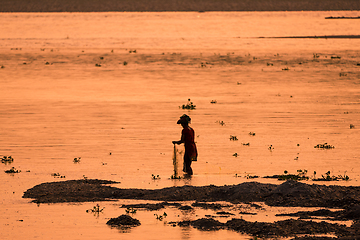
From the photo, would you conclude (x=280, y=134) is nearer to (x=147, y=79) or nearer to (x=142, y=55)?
(x=147, y=79)

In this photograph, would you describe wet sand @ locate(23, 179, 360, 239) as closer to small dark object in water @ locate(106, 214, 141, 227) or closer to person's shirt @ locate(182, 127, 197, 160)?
small dark object in water @ locate(106, 214, 141, 227)

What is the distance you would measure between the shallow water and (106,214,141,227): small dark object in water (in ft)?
0.59

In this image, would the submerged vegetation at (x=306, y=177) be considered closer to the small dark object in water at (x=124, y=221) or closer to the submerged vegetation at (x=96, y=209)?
the submerged vegetation at (x=96, y=209)

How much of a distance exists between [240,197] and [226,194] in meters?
0.44

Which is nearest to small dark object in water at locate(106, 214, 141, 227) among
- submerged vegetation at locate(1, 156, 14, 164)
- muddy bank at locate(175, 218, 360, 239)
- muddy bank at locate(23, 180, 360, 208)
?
muddy bank at locate(175, 218, 360, 239)

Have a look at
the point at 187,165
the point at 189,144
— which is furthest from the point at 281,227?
the point at 189,144

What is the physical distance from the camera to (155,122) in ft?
106

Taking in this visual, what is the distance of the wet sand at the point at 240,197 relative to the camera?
15.1 m

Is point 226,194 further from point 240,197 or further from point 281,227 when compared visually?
point 281,227

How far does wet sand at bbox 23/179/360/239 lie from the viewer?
15.1 m

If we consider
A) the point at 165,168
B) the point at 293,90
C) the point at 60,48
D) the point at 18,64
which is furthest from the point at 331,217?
the point at 60,48

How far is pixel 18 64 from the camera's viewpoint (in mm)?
64250

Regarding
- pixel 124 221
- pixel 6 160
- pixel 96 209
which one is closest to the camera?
pixel 124 221

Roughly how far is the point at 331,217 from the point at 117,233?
14.9ft
